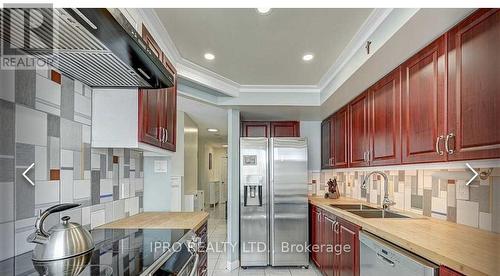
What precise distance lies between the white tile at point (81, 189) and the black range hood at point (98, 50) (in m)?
0.61

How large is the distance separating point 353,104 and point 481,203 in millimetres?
1741

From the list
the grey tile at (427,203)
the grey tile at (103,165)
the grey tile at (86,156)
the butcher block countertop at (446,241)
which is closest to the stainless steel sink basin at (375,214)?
the grey tile at (427,203)

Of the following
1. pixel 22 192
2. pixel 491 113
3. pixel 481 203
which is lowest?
pixel 481 203

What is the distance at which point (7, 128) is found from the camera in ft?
4.21

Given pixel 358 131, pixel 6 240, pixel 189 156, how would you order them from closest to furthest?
1. pixel 6 240
2. pixel 358 131
3. pixel 189 156

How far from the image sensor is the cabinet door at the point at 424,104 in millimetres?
1821

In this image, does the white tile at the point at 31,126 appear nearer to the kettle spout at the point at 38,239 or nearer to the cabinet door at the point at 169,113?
the kettle spout at the point at 38,239

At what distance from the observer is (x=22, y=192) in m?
1.36

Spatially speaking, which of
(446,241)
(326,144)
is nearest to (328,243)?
(326,144)

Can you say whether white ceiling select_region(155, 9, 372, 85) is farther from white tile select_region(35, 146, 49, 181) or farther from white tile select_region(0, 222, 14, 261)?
white tile select_region(0, 222, 14, 261)

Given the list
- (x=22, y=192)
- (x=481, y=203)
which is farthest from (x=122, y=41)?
(x=481, y=203)

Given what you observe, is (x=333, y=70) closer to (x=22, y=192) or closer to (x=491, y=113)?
(x=491, y=113)

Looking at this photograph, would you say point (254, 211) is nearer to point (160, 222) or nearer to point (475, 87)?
point (160, 222)

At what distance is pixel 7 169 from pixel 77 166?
21.1 inches
